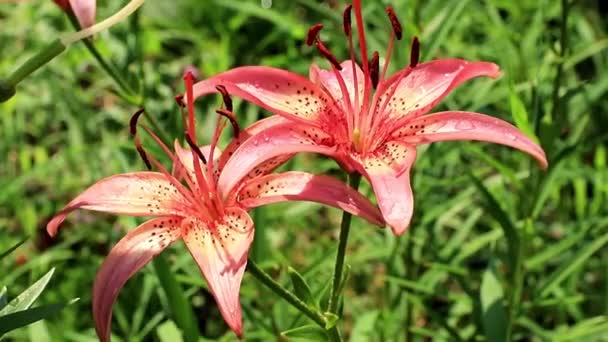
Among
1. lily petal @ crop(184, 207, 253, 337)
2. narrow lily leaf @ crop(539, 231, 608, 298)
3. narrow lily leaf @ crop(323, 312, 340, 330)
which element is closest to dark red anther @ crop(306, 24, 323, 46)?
lily petal @ crop(184, 207, 253, 337)

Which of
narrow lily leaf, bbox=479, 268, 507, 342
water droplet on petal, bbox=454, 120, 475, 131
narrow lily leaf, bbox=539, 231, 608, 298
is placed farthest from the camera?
narrow lily leaf, bbox=539, 231, 608, 298

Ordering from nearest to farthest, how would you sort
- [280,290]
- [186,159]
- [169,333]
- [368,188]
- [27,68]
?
[27,68] < [280,290] < [186,159] < [169,333] < [368,188]

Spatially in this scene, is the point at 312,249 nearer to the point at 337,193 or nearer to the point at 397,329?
the point at 397,329

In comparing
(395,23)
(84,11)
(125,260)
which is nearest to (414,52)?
(395,23)

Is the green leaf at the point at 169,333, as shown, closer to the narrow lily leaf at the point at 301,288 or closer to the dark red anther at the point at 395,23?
the narrow lily leaf at the point at 301,288

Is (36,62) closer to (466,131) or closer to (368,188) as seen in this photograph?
(466,131)

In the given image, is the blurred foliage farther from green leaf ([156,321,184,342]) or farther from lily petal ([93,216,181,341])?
lily petal ([93,216,181,341])
